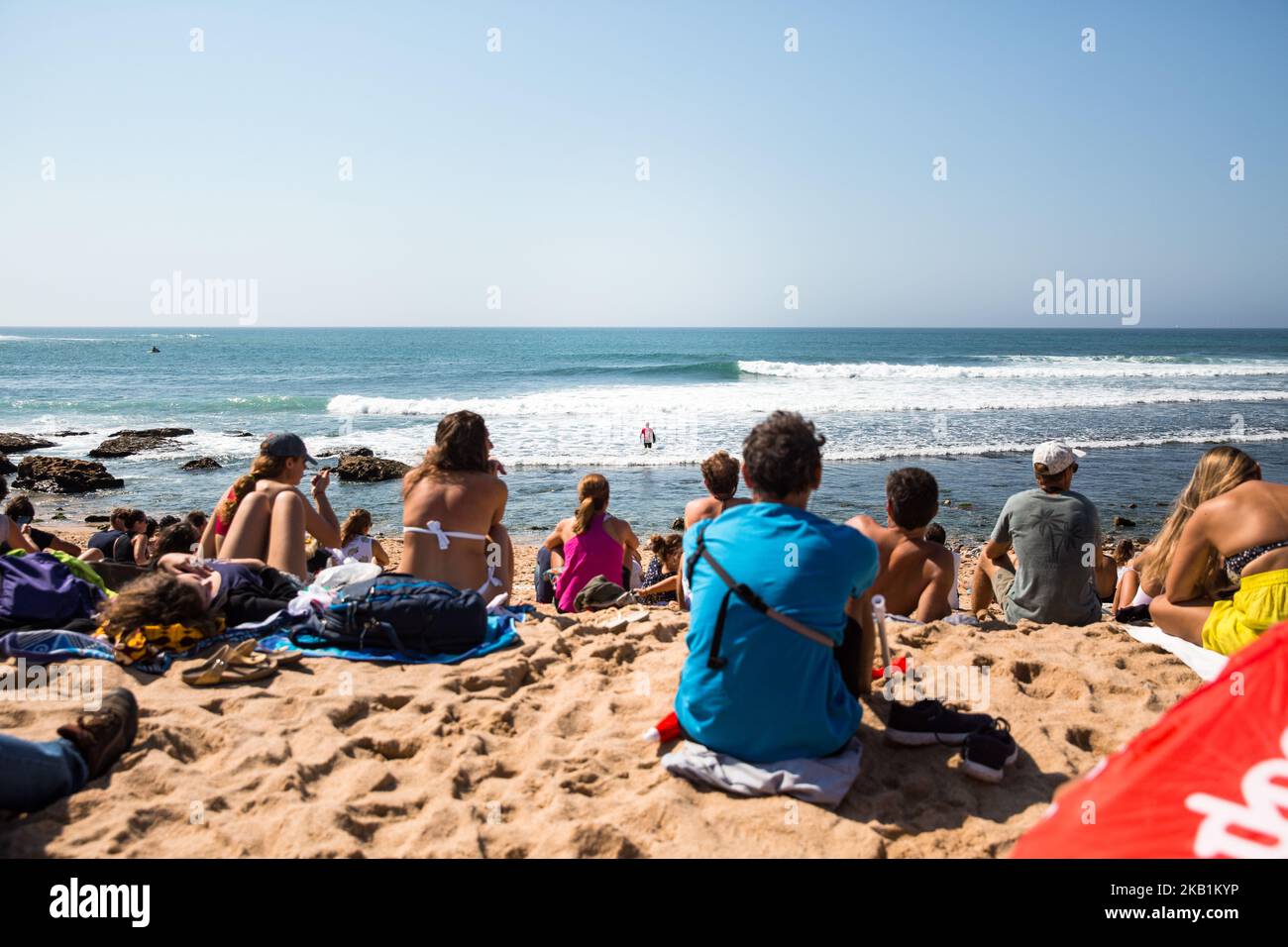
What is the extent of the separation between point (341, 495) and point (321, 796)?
41.3 feet

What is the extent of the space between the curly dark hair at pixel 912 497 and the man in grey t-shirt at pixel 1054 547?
39.1 inches

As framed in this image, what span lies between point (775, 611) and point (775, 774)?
0.57 m

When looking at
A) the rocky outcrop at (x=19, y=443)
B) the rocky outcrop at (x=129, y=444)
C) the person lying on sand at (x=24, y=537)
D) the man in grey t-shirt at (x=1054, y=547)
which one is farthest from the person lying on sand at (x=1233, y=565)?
the rocky outcrop at (x=19, y=443)

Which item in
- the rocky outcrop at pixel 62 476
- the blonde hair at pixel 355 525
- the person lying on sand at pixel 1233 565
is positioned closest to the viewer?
the person lying on sand at pixel 1233 565

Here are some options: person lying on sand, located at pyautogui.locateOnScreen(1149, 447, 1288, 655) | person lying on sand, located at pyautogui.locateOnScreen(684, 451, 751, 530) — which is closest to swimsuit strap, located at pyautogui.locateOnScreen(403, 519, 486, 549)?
person lying on sand, located at pyautogui.locateOnScreen(684, 451, 751, 530)

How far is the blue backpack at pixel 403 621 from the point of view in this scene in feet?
14.1

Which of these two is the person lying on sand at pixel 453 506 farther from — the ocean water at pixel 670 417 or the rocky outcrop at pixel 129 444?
the rocky outcrop at pixel 129 444

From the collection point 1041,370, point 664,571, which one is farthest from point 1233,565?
point 1041,370

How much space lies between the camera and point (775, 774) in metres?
2.94

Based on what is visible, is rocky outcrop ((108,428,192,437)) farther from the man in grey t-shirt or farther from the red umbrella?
the red umbrella

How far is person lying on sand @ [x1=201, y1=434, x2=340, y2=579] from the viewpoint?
5.02 metres

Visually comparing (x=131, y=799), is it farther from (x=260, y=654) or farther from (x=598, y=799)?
(x=598, y=799)

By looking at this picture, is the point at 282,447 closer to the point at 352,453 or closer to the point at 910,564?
the point at 910,564

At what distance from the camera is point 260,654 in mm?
4227
